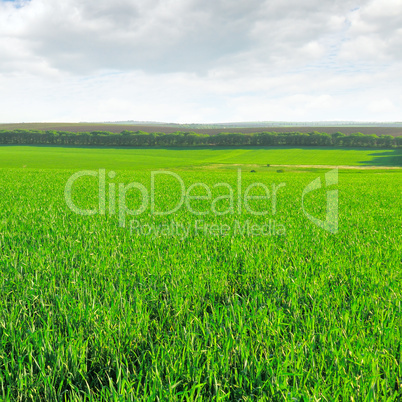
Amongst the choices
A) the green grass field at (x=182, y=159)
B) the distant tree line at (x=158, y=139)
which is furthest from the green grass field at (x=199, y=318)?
the distant tree line at (x=158, y=139)

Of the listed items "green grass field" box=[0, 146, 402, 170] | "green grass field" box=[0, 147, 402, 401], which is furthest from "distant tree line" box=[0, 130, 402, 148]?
"green grass field" box=[0, 147, 402, 401]

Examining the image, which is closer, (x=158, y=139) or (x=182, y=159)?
(x=182, y=159)

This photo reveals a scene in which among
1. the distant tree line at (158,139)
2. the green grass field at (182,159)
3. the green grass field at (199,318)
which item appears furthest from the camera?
the distant tree line at (158,139)

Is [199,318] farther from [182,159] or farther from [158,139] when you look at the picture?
[158,139]

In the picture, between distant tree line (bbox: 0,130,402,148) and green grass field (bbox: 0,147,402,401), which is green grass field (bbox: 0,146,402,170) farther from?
green grass field (bbox: 0,147,402,401)

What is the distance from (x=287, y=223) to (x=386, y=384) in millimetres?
7239

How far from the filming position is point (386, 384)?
2.16 m

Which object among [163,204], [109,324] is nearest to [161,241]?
[109,324]

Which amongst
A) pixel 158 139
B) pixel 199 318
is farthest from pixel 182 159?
pixel 199 318

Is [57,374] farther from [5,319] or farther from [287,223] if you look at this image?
[287,223]

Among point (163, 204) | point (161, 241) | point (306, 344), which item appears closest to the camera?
point (306, 344)

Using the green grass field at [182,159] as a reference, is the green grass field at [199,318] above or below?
below

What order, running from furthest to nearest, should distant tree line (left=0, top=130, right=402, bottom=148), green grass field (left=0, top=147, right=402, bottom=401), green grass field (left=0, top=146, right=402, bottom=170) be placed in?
distant tree line (left=0, top=130, right=402, bottom=148)
green grass field (left=0, top=146, right=402, bottom=170)
green grass field (left=0, top=147, right=402, bottom=401)

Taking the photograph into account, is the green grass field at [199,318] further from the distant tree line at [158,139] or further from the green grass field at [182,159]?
the distant tree line at [158,139]
